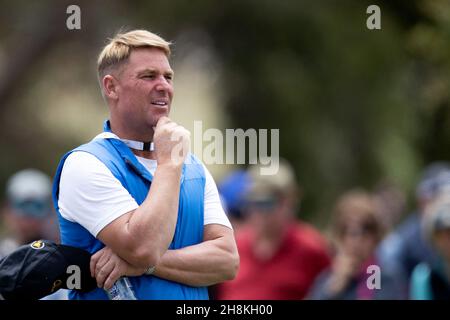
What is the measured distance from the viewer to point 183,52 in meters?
17.0

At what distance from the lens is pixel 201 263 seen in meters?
4.43

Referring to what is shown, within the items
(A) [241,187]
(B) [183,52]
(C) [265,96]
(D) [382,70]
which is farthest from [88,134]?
(A) [241,187]

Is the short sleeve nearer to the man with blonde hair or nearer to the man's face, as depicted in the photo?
the man with blonde hair

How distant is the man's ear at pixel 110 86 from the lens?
452cm

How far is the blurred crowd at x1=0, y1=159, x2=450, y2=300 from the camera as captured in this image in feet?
21.7

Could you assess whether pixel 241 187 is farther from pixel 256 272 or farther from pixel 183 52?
pixel 183 52

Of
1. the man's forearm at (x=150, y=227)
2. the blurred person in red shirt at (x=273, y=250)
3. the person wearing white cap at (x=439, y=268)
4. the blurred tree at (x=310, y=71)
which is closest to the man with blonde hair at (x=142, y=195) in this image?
the man's forearm at (x=150, y=227)

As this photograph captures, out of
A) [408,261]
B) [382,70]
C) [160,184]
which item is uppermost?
[382,70]

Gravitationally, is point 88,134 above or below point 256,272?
above

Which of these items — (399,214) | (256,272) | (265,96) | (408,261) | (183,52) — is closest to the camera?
(256,272)

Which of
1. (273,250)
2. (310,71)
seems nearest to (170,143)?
(273,250)

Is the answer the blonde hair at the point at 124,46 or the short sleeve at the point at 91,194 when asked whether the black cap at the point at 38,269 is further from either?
the blonde hair at the point at 124,46
